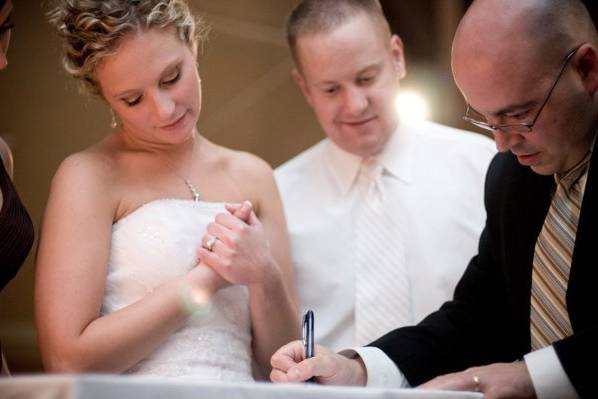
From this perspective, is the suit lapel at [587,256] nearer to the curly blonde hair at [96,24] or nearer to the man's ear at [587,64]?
the man's ear at [587,64]

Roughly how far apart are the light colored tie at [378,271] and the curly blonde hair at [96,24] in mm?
823

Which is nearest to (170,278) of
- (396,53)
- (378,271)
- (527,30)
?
(378,271)

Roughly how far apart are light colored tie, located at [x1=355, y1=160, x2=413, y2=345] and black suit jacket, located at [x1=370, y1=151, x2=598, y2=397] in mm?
341

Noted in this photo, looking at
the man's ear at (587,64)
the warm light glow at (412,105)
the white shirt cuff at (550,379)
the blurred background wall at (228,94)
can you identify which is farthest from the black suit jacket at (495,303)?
the blurred background wall at (228,94)

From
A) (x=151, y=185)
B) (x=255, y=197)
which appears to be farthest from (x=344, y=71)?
(x=151, y=185)

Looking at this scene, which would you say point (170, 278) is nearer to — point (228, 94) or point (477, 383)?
point (477, 383)

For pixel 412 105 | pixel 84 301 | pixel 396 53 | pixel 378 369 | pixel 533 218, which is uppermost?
pixel 396 53

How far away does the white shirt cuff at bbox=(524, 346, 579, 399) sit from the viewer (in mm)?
1694

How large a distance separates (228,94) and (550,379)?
2.52 metres

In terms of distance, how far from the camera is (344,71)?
→ 259 cm

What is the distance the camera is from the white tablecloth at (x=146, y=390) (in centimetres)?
114

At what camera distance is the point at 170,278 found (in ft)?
6.70

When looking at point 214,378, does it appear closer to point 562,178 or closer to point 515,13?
point 562,178

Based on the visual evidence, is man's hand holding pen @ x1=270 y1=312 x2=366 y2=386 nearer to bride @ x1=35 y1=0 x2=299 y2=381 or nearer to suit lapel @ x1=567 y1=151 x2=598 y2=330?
bride @ x1=35 y1=0 x2=299 y2=381
